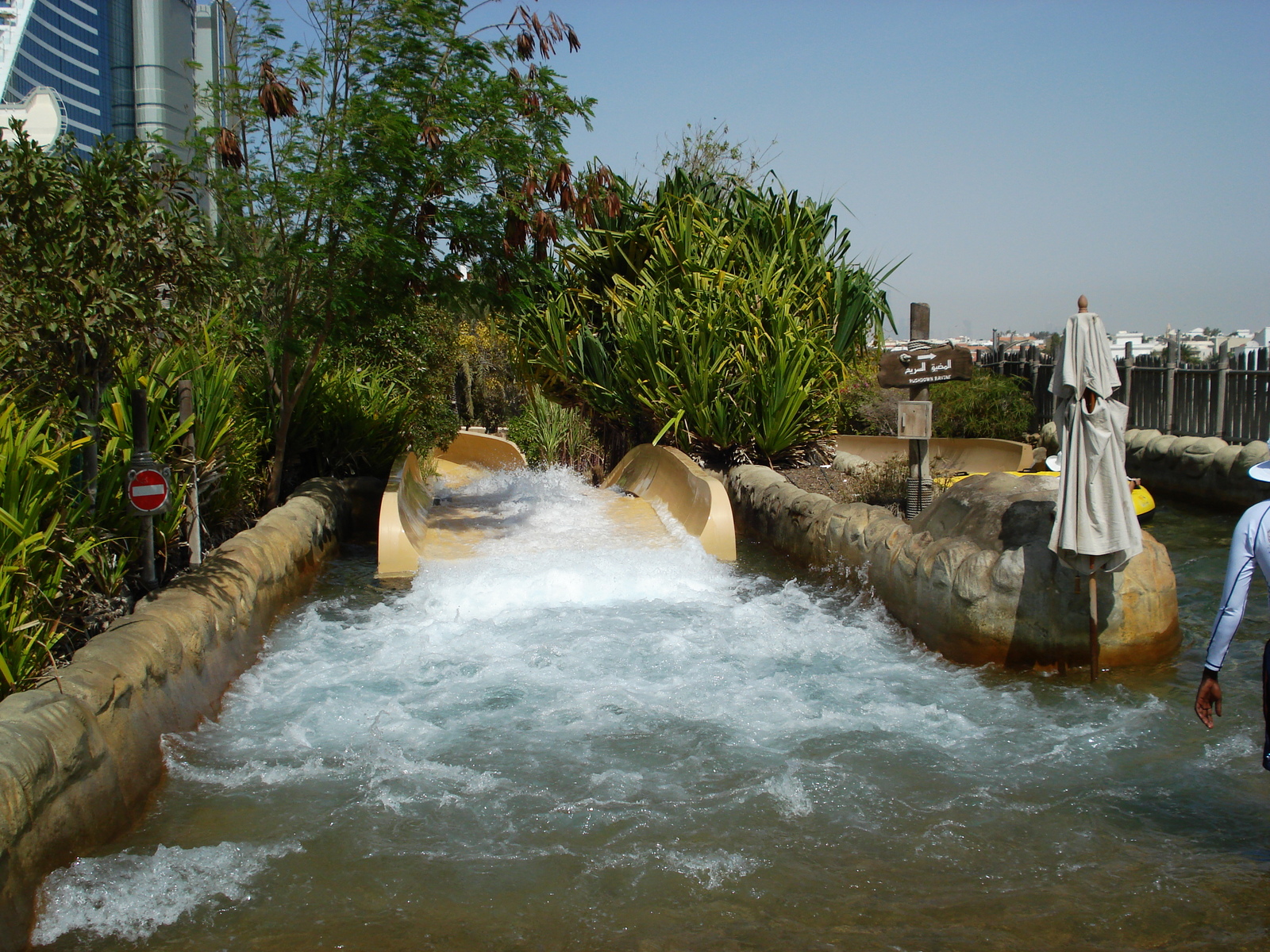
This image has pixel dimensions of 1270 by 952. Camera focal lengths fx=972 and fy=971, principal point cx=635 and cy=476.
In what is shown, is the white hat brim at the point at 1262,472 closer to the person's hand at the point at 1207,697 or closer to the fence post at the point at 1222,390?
the person's hand at the point at 1207,697

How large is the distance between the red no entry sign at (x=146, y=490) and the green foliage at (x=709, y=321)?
333 inches

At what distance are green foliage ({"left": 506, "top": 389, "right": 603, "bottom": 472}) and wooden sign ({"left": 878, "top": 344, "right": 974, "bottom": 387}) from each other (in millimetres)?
7393

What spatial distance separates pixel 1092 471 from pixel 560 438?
12398mm

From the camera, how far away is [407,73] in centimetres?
905

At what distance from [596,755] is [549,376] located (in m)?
11.3

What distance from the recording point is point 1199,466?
13.1 metres

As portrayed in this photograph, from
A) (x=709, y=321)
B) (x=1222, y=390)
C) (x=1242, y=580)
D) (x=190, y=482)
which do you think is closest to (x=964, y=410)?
(x=1222, y=390)

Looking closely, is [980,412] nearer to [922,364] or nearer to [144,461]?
[922,364]

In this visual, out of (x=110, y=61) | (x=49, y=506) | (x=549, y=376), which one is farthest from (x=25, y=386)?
(x=110, y=61)

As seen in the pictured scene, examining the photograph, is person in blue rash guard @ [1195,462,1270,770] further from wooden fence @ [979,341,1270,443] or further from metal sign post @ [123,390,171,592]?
wooden fence @ [979,341,1270,443]

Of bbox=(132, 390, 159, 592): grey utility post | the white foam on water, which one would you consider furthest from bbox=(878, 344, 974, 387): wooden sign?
the white foam on water

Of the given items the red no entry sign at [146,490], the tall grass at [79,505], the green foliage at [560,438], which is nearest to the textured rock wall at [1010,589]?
the red no entry sign at [146,490]

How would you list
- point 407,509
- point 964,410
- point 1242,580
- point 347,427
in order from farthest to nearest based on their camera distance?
point 964,410, point 347,427, point 407,509, point 1242,580

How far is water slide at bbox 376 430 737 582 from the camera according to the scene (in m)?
9.37
